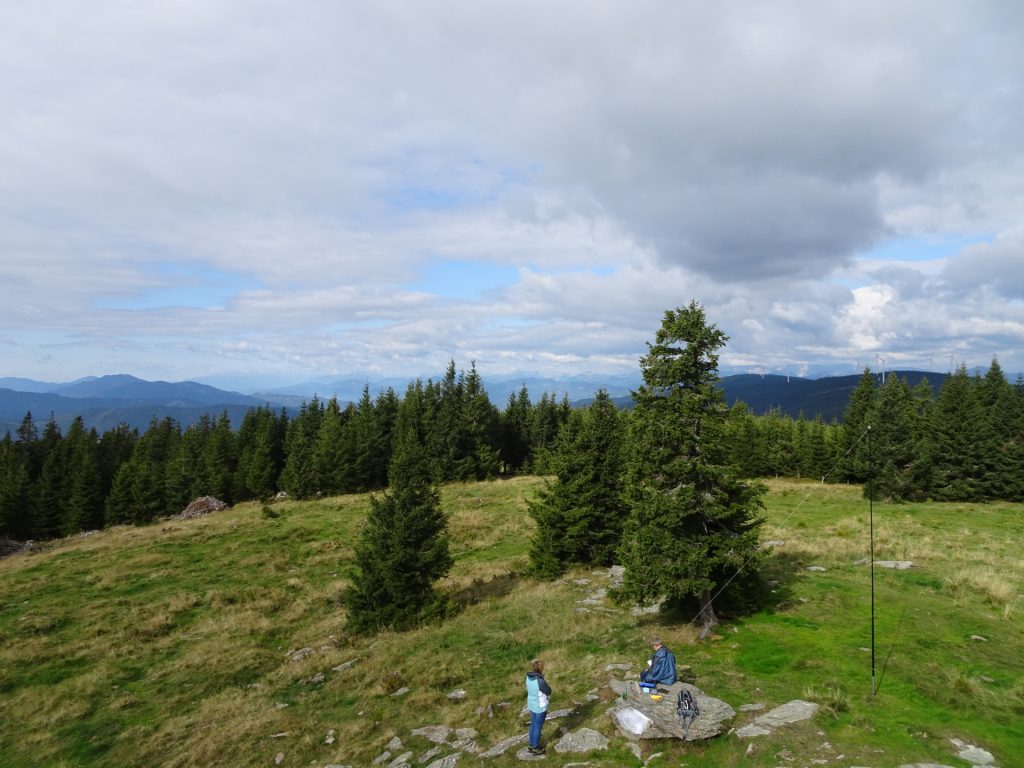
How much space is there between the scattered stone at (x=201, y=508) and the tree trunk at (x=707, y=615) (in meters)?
60.9

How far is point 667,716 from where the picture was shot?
1217 cm

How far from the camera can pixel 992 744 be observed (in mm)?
11000

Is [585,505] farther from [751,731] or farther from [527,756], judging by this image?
[751,731]

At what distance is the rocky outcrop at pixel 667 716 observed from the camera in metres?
11.8

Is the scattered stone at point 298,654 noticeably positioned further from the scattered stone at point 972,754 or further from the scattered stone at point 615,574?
the scattered stone at point 972,754

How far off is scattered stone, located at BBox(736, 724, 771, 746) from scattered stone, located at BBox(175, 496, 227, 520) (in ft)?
213

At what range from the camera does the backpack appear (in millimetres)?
11852

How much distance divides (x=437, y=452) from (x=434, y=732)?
61.0 meters

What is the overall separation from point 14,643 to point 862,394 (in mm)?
90418

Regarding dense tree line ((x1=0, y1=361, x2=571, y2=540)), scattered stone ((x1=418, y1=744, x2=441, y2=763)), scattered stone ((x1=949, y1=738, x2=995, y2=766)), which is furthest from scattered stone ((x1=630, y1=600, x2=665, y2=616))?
dense tree line ((x1=0, y1=361, x2=571, y2=540))

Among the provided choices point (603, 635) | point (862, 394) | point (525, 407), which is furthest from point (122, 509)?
point (862, 394)

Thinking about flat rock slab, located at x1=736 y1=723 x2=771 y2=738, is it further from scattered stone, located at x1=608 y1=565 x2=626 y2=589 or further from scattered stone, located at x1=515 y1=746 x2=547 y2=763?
scattered stone, located at x1=608 y1=565 x2=626 y2=589

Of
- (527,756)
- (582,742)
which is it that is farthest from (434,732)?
(582,742)

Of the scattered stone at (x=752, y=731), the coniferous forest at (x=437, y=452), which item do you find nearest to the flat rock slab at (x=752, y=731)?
the scattered stone at (x=752, y=731)
